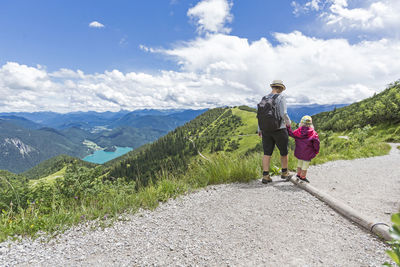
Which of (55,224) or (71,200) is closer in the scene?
(55,224)

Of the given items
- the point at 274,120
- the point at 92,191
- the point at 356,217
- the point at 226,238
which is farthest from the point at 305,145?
the point at 92,191

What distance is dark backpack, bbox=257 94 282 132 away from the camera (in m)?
5.81

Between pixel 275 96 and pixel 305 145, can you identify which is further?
pixel 305 145

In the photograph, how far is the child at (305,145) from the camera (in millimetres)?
6152

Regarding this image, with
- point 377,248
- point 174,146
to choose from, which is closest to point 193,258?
point 377,248

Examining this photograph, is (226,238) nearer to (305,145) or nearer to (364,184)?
(305,145)

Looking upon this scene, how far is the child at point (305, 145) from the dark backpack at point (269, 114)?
2.57 ft

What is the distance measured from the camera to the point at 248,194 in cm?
531

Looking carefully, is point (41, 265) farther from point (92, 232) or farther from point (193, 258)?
point (193, 258)

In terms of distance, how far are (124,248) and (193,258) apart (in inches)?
49.0

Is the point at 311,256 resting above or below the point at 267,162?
below

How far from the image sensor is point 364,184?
19.7 ft

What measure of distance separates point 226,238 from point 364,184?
513 centimetres

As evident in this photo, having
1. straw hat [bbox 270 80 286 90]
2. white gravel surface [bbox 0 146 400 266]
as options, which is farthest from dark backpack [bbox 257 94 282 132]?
white gravel surface [bbox 0 146 400 266]
